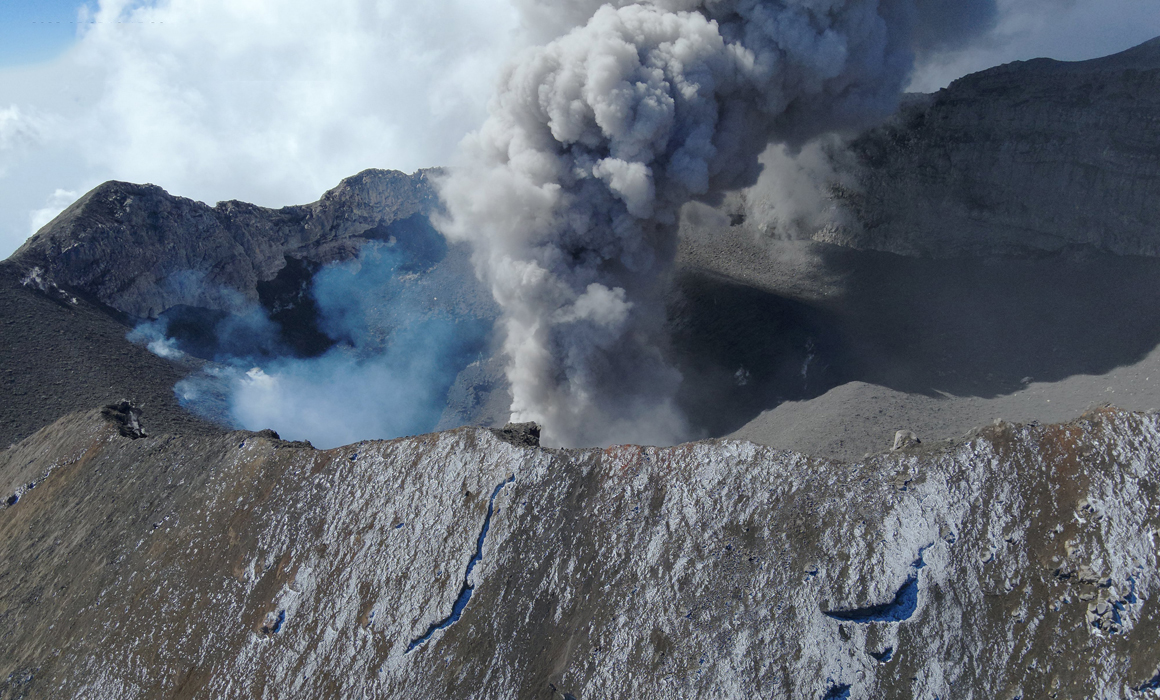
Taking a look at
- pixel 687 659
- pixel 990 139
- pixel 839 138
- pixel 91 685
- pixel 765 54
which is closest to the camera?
pixel 687 659

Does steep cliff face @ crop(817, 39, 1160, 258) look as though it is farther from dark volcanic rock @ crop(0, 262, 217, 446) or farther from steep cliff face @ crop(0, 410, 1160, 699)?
dark volcanic rock @ crop(0, 262, 217, 446)

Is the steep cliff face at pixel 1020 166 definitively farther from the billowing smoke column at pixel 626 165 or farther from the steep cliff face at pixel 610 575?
the steep cliff face at pixel 610 575

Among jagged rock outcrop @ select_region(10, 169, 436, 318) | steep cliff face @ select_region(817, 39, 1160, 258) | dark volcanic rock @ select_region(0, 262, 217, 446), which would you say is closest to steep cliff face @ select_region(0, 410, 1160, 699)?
dark volcanic rock @ select_region(0, 262, 217, 446)

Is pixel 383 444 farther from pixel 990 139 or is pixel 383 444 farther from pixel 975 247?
pixel 990 139

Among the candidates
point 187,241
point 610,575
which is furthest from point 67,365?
point 610,575

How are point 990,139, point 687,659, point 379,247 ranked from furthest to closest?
point 379,247, point 990,139, point 687,659

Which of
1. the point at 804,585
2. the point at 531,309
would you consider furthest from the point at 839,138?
the point at 804,585
